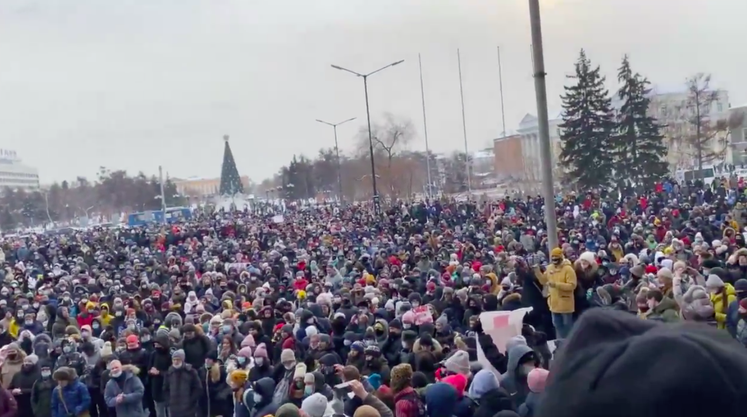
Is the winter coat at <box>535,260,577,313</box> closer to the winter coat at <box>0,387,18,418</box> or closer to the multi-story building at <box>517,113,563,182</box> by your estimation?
the winter coat at <box>0,387,18,418</box>

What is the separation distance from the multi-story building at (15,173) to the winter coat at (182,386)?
144 m

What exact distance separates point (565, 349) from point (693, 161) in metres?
79.7

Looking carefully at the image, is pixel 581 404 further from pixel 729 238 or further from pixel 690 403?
pixel 729 238

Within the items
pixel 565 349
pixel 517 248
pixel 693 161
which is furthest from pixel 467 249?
pixel 693 161

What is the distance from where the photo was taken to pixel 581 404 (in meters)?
1.86

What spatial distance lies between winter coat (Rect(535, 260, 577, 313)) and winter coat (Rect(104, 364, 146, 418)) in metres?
4.84

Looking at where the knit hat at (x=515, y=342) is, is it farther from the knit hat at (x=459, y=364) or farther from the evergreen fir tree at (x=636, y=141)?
the evergreen fir tree at (x=636, y=141)

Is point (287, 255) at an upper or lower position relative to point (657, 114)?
lower

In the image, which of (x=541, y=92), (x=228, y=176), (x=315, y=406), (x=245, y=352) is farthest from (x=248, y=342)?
(x=228, y=176)

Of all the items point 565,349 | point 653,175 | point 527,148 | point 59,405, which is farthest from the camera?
point 527,148

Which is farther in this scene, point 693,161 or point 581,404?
point 693,161

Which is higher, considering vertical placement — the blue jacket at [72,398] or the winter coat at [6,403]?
the winter coat at [6,403]

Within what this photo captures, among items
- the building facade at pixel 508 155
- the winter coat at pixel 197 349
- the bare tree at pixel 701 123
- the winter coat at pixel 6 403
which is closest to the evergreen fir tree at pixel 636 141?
the bare tree at pixel 701 123

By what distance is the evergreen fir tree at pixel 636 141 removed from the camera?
4750 cm
